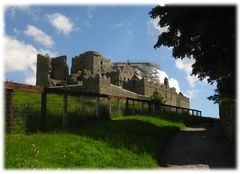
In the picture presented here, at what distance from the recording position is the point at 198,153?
1647 centimetres

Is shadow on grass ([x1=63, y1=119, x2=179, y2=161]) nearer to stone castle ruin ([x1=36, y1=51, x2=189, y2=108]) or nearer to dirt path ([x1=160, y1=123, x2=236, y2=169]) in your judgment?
dirt path ([x1=160, y1=123, x2=236, y2=169])

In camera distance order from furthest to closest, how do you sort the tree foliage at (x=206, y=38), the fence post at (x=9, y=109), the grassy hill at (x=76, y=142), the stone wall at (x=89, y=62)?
1. the stone wall at (x=89, y=62)
2. the tree foliage at (x=206, y=38)
3. the fence post at (x=9, y=109)
4. the grassy hill at (x=76, y=142)

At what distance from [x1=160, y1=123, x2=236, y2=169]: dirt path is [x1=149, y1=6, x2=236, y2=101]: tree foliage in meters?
2.16

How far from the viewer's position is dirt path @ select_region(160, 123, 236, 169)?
47.3ft

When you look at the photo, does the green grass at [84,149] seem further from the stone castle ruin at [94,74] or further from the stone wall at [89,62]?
the stone wall at [89,62]

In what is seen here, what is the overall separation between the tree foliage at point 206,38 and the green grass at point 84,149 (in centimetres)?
387

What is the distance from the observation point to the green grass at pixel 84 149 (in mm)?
10719

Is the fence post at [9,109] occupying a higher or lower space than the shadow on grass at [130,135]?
higher

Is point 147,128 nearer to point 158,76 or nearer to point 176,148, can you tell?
point 176,148

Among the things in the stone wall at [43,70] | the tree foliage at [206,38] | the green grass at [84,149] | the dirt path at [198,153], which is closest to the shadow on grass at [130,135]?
the green grass at [84,149]

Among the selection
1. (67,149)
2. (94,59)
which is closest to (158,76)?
(94,59)

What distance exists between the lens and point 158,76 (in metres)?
119

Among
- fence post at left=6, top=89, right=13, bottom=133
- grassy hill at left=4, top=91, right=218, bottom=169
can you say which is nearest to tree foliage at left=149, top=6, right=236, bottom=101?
grassy hill at left=4, top=91, right=218, bottom=169

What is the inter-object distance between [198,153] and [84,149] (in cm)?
581
